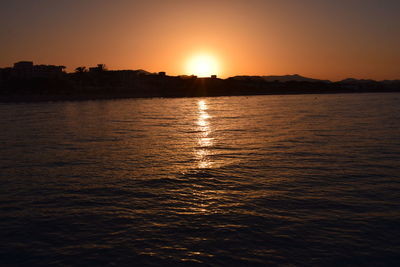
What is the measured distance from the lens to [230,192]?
46.0ft

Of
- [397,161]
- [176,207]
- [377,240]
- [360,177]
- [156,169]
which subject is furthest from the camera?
[397,161]

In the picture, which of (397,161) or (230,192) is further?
(397,161)

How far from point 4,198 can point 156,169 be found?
7593 millimetres

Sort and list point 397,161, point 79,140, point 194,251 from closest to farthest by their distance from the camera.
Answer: point 194,251 → point 397,161 → point 79,140

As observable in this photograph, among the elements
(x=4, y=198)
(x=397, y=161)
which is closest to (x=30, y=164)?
(x=4, y=198)

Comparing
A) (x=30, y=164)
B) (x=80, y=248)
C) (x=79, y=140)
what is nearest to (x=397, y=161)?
(x=80, y=248)

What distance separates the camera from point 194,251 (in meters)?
8.78

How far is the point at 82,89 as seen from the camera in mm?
170375

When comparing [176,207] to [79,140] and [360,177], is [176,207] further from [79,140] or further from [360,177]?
[79,140]

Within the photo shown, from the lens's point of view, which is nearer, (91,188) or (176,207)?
(176,207)

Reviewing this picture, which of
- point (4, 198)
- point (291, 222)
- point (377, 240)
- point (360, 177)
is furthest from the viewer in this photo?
point (360, 177)

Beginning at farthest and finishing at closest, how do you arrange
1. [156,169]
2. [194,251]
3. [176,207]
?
[156,169], [176,207], [194,251]

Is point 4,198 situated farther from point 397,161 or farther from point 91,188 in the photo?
point 397,161

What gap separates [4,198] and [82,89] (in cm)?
16741
